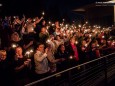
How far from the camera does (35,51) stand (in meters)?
10.1

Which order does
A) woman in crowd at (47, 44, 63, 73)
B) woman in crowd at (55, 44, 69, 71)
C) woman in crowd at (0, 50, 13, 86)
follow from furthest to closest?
woman in crowd at (55, 44, 69, 71)
woman in crowd at (47, 44, 63, 73)
woman in crowd at (0, 50, 13, 86)

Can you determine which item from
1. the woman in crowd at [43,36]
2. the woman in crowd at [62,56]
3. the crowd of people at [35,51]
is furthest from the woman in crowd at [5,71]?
the woman in crowd at [43,36]

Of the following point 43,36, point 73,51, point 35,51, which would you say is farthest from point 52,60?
point 73,51

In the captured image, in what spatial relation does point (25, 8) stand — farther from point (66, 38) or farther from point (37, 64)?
point (37, 64)

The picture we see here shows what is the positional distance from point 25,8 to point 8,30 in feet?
92.4

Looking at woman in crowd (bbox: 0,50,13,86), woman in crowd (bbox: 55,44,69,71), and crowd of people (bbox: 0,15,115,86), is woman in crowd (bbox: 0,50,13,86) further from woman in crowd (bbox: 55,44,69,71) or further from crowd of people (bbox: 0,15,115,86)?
woman in crowd (bbox: 55,44,69,71)

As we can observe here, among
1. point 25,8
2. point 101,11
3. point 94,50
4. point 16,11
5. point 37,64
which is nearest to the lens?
point 37,64

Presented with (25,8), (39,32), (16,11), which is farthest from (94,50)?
(25,8)

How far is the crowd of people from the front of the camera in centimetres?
830

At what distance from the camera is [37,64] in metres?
9.52

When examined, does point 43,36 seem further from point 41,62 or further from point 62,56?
point 41,62

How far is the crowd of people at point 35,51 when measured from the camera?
8.30 metres

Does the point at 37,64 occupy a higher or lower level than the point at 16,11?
lower

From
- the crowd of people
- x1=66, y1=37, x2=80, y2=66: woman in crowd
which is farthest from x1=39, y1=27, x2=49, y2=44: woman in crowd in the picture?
x1=66, y1=37, x2=80, y2=66: woman in crowd
